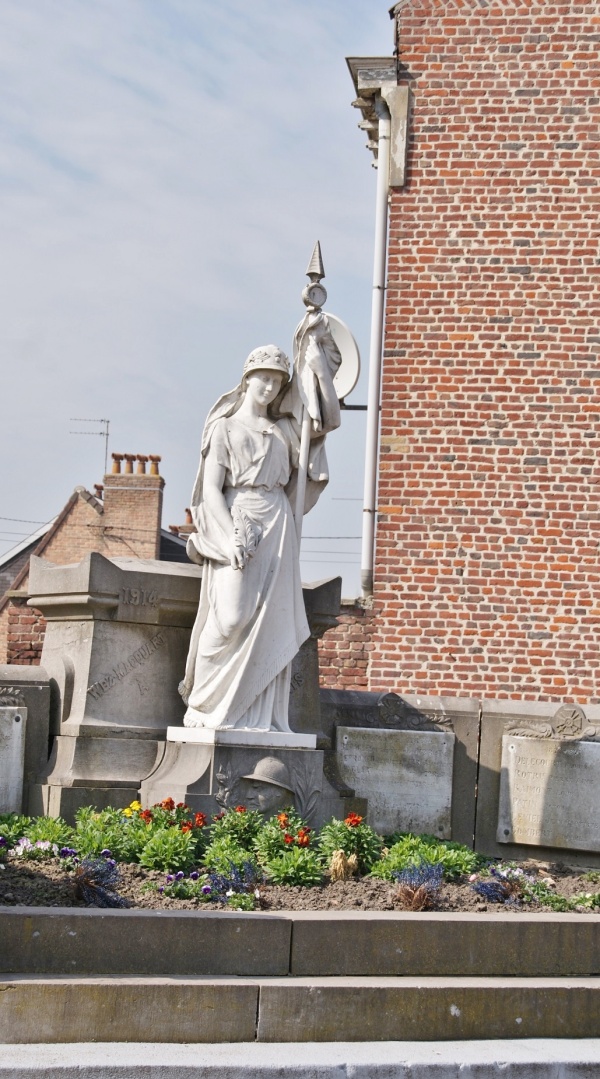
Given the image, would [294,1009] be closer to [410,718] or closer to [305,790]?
[305,790]

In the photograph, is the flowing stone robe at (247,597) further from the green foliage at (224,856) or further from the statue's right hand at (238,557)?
the green foliage at (224,856)

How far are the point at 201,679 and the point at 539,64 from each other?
24.8ft

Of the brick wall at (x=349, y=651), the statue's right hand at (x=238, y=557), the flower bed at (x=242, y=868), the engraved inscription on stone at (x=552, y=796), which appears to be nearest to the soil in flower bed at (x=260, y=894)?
the flower bed at (x=242, y=868)

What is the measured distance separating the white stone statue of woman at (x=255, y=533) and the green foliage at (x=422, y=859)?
88cm

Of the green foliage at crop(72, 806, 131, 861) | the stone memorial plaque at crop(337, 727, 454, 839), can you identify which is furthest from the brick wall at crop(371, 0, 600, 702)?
the green foliage at crop(72, 806, 131, 861)

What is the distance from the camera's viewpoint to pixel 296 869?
6.10 metres

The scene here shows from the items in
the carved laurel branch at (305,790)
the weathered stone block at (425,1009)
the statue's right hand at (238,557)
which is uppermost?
the statue's right hand at (238,557)

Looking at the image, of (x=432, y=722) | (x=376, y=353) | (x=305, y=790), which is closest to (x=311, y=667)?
(x=305, y=790)

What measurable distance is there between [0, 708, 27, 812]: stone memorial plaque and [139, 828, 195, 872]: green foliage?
46.8 inches

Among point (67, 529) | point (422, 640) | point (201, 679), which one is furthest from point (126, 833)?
point (67, 529)

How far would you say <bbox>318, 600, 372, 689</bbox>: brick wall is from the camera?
12.1 meters

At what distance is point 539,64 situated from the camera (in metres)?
12.6

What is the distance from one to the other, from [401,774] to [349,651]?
3.88m

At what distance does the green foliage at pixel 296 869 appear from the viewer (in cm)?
606
